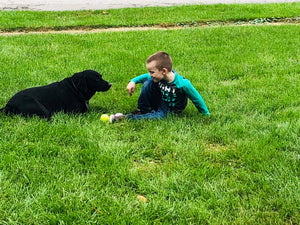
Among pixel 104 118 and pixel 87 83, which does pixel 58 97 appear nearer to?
pixel 87 83

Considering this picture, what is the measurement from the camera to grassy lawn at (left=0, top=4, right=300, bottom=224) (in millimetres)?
2527

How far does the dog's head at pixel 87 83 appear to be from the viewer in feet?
13.9

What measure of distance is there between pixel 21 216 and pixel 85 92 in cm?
211

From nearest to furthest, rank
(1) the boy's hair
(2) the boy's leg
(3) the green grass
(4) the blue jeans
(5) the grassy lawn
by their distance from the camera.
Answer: (5) the grassy lawn, (1) the boy's hair, (4) the blue jeans, (2) the boy's leg, (3) the green grass

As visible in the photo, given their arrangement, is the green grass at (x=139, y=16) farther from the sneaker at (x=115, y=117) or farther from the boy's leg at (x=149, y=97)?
the sneaker at (x=115, y=117)

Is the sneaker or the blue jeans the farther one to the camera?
the blue jeans

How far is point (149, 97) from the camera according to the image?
14.2 feet

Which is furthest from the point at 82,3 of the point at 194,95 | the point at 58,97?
the point at 194,95

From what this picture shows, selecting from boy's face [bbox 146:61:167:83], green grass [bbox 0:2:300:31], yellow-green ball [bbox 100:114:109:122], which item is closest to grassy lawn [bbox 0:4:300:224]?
yellow-green ball [bbox 100:114:109:122]

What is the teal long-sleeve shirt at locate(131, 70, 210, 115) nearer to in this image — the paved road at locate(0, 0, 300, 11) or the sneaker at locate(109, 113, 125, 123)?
the sneaker at locate(109, 113, 125, 123)

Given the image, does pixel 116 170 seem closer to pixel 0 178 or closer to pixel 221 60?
pixel 0 178

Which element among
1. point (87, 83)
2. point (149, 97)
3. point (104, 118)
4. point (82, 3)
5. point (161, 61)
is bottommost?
point (104, 118)

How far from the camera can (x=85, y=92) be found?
4.29 metres

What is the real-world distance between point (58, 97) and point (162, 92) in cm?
126
